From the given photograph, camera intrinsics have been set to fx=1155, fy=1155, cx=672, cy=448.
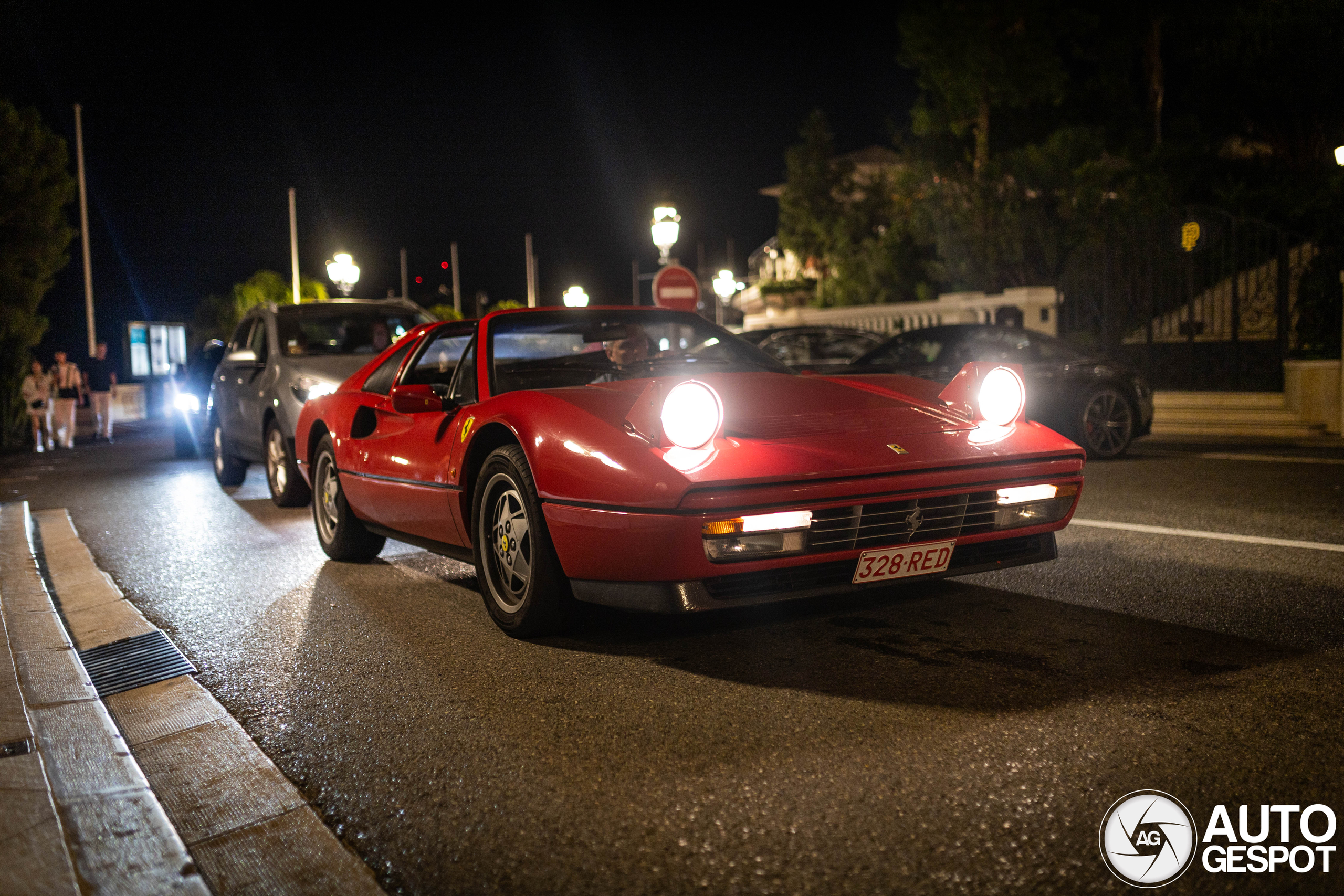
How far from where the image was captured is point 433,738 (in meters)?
3.25

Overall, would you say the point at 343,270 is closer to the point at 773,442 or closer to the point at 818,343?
the point at 818,343

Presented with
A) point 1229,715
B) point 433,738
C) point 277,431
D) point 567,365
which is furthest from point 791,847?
point 277,431

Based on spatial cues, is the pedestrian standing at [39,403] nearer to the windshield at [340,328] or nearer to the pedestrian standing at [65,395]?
the pedestrian standing at [65,395]

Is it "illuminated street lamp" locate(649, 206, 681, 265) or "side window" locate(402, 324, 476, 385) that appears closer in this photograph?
"side window" locate(402, 324, 476, 385)

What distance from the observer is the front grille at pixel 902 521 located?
12.2 ft

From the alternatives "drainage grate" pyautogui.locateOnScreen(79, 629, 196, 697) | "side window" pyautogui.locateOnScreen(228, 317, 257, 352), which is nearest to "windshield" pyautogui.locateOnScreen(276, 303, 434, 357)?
"side window" pyautogui.locateOnScreen(228, 317, 257, 352)

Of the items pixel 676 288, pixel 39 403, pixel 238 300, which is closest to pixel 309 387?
pixel 676 288

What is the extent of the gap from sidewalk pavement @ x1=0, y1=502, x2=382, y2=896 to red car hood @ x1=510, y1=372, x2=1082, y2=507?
1330mm

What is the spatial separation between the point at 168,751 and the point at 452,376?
2276 mm

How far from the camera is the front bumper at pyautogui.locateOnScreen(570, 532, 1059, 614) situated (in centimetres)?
366

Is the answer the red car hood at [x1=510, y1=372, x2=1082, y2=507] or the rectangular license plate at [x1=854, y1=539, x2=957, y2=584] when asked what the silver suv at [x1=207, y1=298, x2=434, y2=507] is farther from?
the rectangular license plate at [x1=854, y1=539, x2=957, y2=584]

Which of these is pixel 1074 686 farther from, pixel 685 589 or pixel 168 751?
pixel 168 751

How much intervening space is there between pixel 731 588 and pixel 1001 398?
1.45 meters

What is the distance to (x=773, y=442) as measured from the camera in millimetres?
3836
